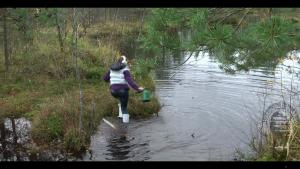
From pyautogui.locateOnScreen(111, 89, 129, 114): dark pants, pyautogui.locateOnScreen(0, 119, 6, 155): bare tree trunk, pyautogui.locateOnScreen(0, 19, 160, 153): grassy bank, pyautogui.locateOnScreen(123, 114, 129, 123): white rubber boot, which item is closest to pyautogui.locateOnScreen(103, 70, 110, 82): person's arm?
pyautogui.locateOnScreen(111, 89, 129, 114): dark pants

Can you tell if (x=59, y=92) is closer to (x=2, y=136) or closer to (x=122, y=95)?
(x=2, y=136)

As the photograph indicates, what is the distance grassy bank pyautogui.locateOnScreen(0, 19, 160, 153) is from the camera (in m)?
9.66

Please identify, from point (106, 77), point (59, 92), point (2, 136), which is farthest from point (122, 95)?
point (59, 92)

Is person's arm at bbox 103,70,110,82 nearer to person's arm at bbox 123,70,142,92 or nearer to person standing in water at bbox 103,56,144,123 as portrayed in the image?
person standing in water at bbox 103,56,144,123

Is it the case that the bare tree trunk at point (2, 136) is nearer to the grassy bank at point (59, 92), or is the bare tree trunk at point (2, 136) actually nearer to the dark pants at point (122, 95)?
the grassy bank at point (59, 92)

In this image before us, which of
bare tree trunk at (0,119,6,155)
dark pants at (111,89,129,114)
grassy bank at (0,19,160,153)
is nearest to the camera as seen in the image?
bare tree trunk at (0,119,6,155)

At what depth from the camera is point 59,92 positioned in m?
13.6

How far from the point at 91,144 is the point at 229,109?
468cm

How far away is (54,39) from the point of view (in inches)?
735

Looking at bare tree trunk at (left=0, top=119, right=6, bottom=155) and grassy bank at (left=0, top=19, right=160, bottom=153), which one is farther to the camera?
grassy bank at (left=0, top=19, right=160, bottom=153)

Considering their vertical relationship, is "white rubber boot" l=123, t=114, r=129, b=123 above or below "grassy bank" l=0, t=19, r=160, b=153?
below

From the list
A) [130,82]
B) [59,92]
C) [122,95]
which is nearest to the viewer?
Answer: [130,82]
